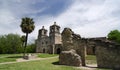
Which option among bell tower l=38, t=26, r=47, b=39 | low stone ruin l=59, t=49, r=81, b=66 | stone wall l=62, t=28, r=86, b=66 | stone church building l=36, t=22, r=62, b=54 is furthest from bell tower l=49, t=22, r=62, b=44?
low stone ruin l=59, t=49, r=81, b=66

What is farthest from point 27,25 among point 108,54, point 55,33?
point 108,54

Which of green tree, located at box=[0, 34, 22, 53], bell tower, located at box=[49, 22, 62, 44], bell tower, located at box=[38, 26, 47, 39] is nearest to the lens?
bell tower, located at box=[49, 22, 62, 44]

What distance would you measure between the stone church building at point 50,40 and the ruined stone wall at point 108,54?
39.0 m

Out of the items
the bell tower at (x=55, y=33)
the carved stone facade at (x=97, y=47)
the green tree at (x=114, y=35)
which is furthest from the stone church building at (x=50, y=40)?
the carved stone facade at (x=97, y=47)

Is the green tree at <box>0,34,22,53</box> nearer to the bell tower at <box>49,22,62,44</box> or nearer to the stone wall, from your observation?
the bell tower at <box>49,22,62,44</box>

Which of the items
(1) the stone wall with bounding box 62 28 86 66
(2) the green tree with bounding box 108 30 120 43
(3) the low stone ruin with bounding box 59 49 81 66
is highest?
(2) the green tree with bounding box 108 30 120 43

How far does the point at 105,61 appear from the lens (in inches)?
774

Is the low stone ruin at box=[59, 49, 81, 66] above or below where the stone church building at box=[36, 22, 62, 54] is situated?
below

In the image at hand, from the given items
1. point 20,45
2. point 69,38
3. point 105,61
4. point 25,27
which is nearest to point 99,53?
point 105,61

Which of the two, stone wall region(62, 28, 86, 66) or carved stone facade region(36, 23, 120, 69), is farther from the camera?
stone wall region(62, 28, 86, 66)

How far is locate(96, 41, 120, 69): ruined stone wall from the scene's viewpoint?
18.9 meters

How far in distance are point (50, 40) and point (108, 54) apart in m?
43.5

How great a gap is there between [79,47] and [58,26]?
131 feet

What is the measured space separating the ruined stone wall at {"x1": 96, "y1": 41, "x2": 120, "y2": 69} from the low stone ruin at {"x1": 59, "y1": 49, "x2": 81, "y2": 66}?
2650 mm
